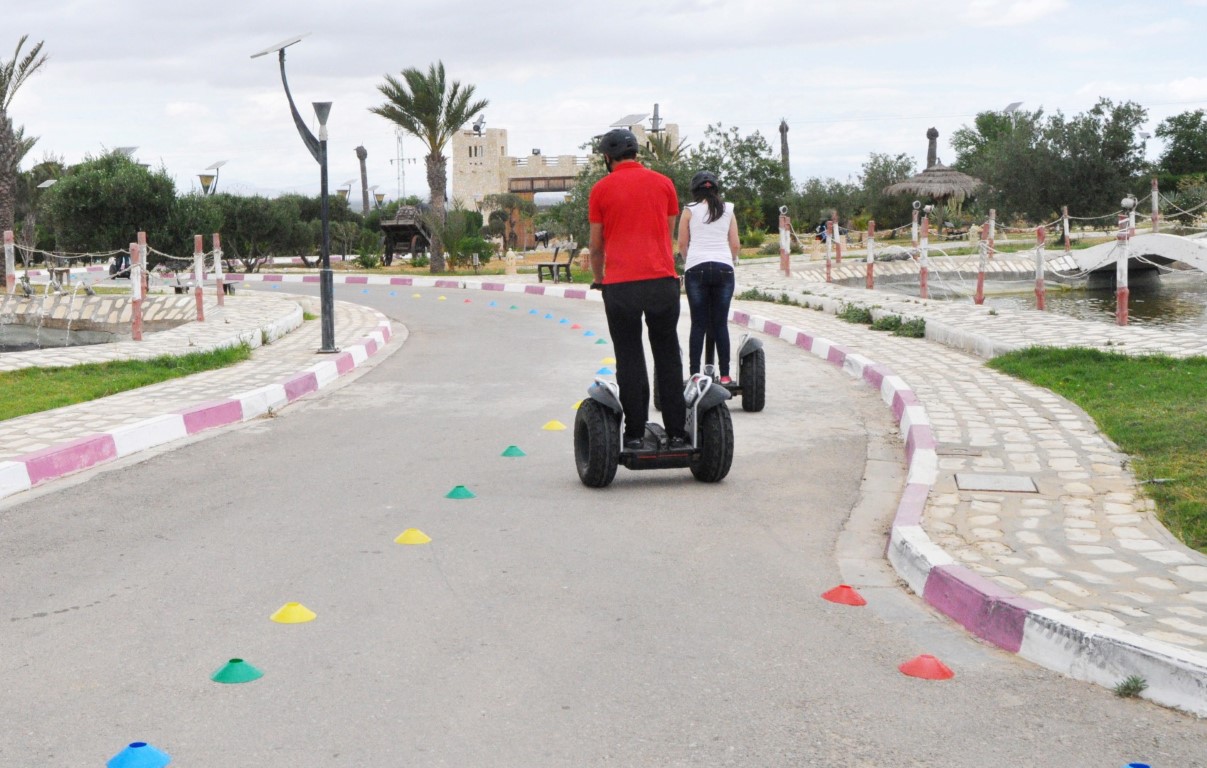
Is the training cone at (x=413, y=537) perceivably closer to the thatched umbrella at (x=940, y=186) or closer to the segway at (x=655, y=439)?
the segway at (x=655, y=439)

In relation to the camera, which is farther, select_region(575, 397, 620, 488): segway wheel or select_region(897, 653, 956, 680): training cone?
select_region(575, 397, 620, 488): segway wheel

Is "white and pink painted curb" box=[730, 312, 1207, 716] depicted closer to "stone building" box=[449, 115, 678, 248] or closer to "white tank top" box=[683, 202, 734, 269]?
"white tank top" box=[683, 202, 734, 269]

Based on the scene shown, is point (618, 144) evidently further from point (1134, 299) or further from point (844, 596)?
point (1134, 299)

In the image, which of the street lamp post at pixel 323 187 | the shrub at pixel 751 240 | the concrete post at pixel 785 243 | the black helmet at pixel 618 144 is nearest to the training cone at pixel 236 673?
the black helmet at pixel 618 144

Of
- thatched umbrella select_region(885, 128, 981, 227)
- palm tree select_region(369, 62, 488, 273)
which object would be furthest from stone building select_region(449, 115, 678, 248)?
palm tree select_region(369, 62, 488, 273)

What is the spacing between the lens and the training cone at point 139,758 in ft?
10.4

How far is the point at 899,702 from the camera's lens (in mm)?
3652

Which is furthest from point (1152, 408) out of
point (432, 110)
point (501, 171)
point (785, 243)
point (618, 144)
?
point (501, 171)

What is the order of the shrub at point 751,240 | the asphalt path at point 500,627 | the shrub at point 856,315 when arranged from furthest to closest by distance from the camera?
the shrub at point 751,240
the shrub at point 856,315
the asphalt path at point 500,627

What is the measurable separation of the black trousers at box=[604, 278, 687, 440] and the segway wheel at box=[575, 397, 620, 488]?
0.45ft

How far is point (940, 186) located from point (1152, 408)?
40762mm

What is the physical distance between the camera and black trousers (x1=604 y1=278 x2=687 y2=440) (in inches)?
249

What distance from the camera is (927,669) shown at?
153 inches

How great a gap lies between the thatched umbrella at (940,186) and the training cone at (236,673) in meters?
43.2
